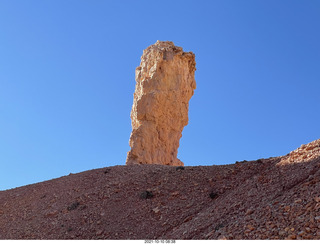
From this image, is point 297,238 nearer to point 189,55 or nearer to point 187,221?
point 187,221

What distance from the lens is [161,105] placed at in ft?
109

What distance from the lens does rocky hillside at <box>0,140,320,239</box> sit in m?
9.75

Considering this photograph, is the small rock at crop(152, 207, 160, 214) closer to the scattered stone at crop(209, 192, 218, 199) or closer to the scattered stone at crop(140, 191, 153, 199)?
the scattered stone at crop(140, 191, 153, 199)

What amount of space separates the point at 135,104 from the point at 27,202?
16.9 meters

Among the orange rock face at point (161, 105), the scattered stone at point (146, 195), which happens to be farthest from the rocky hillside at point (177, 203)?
the orange rock face at point (161, 105)

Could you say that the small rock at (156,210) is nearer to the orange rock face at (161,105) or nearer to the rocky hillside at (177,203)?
the rocky hillside at (177,203)

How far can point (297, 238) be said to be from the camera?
817 centimetres

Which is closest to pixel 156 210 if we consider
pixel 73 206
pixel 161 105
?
pixel 73 206

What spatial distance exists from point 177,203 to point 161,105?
1869cm

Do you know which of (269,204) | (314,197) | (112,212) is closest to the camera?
(314,197)

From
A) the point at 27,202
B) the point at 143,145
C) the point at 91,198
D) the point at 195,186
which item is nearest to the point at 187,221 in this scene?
the point at 195,186

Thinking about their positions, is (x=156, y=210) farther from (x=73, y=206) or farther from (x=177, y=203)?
(x=73, y=206)

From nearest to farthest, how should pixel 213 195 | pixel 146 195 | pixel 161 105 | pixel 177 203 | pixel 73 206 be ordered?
pixel 213 195
pixel 177 203
pixel 146 195
pixel 73 206
pixel 161 105

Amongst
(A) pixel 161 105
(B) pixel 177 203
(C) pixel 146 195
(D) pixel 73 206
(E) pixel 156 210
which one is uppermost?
(A) pixel 161 105
